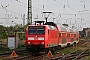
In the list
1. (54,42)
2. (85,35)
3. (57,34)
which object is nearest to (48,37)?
(54,42)

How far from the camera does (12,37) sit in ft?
103

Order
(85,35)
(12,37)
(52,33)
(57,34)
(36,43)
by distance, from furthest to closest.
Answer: (85,35), (12,37), (57,34), (52,33), (36,43)

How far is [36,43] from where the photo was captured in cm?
2195

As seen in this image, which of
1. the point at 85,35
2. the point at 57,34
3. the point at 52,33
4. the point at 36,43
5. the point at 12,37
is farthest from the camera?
the point at 85,35

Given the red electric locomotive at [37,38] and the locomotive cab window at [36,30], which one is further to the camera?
the locomotive cab window at [36,30]

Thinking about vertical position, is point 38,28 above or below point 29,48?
above

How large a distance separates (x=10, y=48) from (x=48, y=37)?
11.1 m

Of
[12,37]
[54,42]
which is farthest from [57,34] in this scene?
[12,37]

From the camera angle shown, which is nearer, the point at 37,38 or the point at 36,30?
the point at 37,38

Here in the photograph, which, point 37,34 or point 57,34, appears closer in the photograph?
point 37,34

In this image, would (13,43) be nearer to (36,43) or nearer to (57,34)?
(57,34)

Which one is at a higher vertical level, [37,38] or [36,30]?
[36,30]

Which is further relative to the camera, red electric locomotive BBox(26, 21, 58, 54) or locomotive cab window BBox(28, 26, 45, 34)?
locomotive cab window BBox(28, 26, 45, 34)

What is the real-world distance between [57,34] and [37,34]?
5.56 meters
